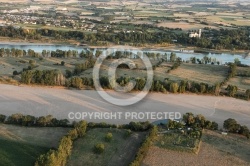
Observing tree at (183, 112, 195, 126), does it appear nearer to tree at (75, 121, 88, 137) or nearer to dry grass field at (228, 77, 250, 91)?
tree at (75, 121, 88, 137)

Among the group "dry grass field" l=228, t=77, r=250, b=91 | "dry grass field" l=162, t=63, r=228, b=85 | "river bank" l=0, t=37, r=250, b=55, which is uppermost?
"river bank" l=0, t=37, r=250, b=55

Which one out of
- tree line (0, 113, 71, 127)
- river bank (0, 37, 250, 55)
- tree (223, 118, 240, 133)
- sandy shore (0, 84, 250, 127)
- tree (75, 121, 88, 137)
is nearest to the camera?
tree (75, 121, 88, 137)

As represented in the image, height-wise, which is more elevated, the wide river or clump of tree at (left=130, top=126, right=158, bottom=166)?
the wide river

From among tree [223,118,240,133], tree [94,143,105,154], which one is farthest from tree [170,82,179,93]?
tree [94,143,105,154]

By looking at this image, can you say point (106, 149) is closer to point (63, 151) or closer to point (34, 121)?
point (63, 151)

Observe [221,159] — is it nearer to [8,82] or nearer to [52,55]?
[8,82]

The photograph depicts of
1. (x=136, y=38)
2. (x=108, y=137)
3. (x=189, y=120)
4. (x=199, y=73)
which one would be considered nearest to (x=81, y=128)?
(x=108, y=137)

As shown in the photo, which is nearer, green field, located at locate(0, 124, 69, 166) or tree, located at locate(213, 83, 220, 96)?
green field, located at locate(0, 124, 69, 166)

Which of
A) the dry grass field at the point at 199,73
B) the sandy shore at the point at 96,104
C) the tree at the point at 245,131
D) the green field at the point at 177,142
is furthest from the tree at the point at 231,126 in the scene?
the dry grass field at the point at 199,73
